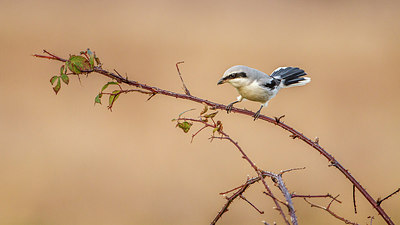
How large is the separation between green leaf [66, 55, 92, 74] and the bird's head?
62 centimetres

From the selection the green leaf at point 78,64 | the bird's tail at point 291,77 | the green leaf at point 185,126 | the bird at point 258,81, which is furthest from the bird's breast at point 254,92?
the green leaf at point 78,64

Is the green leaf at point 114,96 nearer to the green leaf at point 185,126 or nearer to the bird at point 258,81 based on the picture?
the green leaf at point 185,126

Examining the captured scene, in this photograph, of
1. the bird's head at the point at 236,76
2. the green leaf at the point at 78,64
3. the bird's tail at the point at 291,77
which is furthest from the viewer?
the bird's tail at the point at 291,77

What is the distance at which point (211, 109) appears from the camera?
1143 mm

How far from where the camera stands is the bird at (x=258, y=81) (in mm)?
1630

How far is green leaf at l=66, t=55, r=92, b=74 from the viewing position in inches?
40.5

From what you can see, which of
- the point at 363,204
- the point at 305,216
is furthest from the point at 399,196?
the point at 305,216

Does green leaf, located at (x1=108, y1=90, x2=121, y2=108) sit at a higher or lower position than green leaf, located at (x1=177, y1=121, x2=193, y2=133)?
higher

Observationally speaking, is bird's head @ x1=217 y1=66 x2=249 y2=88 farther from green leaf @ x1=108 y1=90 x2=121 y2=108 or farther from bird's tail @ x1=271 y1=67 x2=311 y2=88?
green leaf @ x1=108 y1=90 x2=121 y2=108

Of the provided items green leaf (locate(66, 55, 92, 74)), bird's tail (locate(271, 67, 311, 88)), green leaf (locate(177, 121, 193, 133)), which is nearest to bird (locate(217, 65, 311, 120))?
bird's tail (locate(271, 67, 311, 88))

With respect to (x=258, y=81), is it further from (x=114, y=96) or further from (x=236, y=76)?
(x=114, y=96)

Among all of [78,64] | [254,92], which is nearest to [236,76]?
[254,92]

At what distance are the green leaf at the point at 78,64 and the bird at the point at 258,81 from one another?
620 mm

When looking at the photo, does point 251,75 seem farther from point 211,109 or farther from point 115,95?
point 115,95
